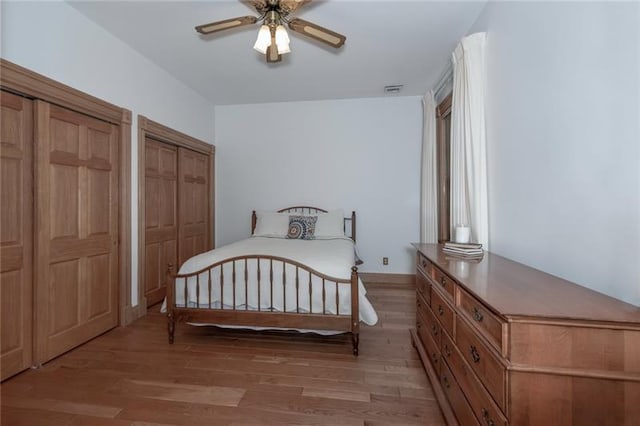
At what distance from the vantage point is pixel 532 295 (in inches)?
42.2

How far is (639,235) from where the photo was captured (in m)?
1.03

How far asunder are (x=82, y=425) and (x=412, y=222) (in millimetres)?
3752

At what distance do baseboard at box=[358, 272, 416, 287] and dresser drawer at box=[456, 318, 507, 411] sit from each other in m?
2.79

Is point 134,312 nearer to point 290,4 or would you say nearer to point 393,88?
point 290,4

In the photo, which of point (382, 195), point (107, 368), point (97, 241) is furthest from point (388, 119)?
point (107, 368)

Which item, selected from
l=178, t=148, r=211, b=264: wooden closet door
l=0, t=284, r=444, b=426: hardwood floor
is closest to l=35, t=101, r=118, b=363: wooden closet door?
l=0, t=284, r=444, b=426: hardwood floor

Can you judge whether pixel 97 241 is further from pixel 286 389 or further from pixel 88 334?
pixel 286 389

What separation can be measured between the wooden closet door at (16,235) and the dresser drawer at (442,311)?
2.68 metres

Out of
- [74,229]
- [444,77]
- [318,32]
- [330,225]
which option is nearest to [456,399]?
[318,32]

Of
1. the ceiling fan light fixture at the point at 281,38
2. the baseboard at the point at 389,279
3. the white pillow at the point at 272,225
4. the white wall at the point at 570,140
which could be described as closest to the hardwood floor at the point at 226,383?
the white wall at the point at 570,140

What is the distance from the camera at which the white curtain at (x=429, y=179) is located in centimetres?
353

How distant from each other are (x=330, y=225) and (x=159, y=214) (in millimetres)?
2022

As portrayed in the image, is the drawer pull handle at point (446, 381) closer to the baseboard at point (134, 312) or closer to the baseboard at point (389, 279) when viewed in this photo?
the baseboard at point (389, 279)

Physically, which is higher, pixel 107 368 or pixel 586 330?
pixel 586 330
